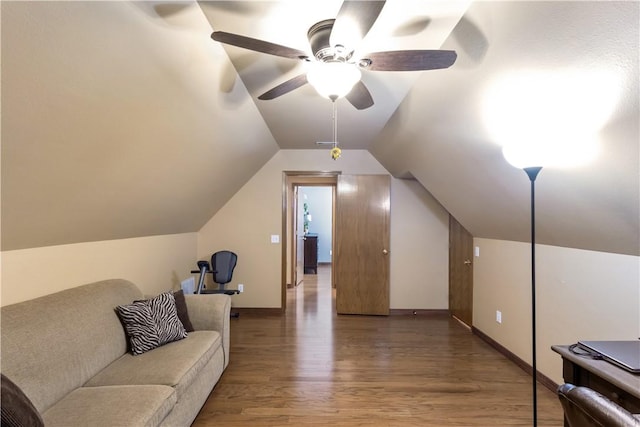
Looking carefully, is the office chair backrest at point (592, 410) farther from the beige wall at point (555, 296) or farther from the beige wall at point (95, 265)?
the beige wall at point (95, 265)

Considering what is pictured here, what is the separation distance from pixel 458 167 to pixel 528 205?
2.16 ft

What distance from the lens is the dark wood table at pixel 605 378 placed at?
3.59 ft

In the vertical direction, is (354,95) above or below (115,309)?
above

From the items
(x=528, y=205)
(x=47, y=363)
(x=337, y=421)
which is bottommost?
(x=337, y=421)

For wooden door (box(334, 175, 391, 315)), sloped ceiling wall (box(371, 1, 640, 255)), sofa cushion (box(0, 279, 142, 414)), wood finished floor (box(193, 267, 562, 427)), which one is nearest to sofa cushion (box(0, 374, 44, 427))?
sofa cushion (box(0, 279, 142, 414))

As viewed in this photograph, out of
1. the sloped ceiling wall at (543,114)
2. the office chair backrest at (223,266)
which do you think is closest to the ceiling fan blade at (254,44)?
the sloped ceiling wall at (543,114)

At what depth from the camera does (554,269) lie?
8.13ft

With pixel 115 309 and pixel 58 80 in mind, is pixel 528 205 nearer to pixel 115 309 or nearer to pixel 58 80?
pixel 58 80

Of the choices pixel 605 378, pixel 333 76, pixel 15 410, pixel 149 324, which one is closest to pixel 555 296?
pixel 605 378

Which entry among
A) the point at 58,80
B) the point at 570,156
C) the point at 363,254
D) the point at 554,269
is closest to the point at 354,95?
the point at 570,156

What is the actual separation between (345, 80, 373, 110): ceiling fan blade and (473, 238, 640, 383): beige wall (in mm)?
1874

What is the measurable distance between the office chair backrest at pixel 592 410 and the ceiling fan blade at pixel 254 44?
1.59 m

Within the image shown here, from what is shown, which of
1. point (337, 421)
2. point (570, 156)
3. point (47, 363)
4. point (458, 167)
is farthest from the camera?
point (458, 167)

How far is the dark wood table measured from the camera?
1.09 meters
